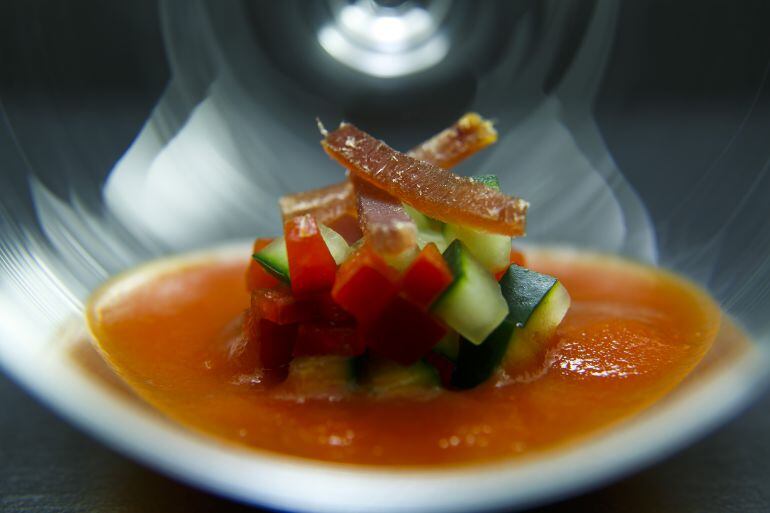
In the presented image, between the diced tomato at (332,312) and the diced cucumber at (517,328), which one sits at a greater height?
the diced cucumber at (517,328)

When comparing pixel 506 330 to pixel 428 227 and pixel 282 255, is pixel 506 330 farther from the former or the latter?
pixel 282 255

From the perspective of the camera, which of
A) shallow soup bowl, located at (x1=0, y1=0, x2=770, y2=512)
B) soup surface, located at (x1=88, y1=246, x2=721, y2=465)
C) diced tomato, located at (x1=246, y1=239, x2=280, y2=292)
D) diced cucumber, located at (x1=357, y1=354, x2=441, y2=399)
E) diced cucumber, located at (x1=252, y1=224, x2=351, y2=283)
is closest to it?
soup surface, located at (x1=88, y1=246, x2=721, y2=465)

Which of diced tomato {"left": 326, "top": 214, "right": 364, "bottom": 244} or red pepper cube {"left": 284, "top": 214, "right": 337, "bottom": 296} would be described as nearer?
red pepper cube {"left": 284, "top": 214, "right": 337, "bottom": 296}

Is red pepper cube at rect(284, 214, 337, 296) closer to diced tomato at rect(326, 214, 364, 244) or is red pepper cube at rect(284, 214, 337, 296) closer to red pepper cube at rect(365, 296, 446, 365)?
red pepper cube at rect(365, 296, 446, 365)

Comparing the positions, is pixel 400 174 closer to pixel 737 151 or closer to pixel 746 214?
pixel 746 214

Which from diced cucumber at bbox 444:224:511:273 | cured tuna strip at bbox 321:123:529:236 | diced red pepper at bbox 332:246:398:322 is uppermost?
cured tuna strip at bbox 321:123:529:236

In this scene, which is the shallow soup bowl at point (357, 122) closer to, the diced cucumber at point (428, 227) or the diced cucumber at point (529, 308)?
the diced cucumber at point (529, 308)

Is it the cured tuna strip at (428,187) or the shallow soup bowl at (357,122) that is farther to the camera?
the shallow soup bowl at (357,122)

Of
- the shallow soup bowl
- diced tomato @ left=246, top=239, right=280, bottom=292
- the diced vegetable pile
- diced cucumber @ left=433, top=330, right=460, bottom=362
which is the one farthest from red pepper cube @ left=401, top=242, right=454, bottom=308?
the shallow soup bowl

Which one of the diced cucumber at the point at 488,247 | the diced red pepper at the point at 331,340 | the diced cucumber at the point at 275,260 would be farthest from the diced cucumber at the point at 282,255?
the diced cucumber at the point at 488,247
